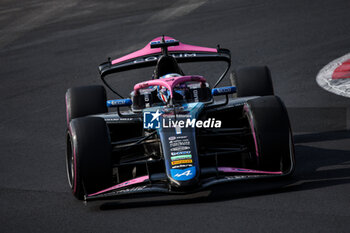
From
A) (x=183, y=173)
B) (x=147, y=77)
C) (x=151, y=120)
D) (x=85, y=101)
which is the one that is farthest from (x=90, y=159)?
(x=147, y=77)

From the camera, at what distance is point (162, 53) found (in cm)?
814

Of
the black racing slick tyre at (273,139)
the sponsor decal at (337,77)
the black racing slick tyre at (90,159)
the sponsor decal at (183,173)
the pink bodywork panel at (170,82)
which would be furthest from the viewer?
the sponsor decal at (337,77)

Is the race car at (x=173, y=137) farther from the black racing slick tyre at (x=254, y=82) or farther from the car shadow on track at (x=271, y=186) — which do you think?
the car shadow on track at (x=271, y=186)

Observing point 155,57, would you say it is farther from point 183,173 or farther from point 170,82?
point 183,173

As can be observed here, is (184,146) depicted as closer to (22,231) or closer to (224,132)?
(224,132)

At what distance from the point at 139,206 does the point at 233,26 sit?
10291mm

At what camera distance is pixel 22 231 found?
5426 mm

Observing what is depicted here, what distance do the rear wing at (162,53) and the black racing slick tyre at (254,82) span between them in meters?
0.26

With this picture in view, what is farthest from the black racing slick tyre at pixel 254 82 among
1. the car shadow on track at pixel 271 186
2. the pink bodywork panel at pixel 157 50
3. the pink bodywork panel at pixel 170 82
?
the car shadow on track at pixel 271 186

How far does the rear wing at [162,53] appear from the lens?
7.92 metres

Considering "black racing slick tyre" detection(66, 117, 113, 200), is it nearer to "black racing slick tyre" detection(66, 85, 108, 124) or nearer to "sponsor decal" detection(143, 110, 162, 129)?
"sponsor decal" detection(143, 110, 162, 129)

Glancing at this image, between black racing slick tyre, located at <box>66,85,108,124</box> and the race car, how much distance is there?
0.5 inches

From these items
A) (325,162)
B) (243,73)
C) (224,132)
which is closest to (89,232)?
(224,132)

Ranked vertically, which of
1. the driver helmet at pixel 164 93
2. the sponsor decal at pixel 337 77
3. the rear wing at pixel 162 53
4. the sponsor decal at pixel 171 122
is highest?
the rear wing at pixel 162 53
